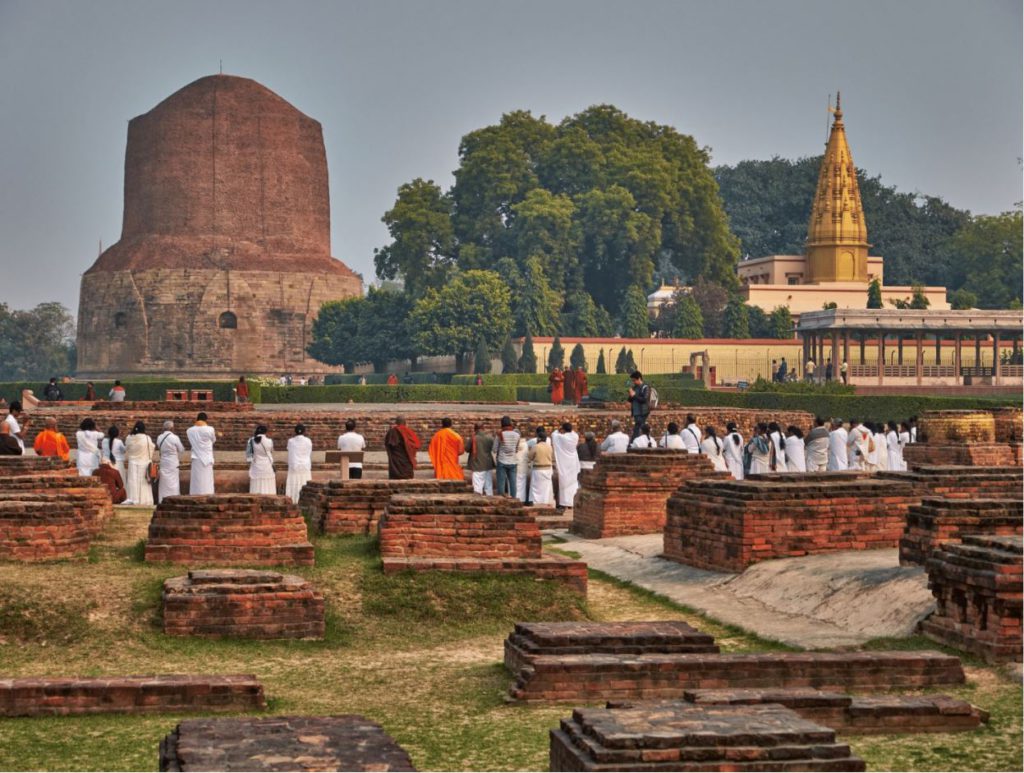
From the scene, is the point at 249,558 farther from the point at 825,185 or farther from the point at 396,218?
the point at 825,185

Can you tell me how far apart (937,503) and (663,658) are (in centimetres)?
247

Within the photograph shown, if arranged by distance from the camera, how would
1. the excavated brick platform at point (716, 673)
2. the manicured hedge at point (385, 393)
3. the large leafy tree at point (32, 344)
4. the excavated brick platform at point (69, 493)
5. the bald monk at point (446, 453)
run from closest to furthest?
the excavated brick platform at point (716, 673), the excavated brick platform at point (69, 493), the bald monk at point (446, 453), the manicured hedge at point (385, 393), the large leafy tree at point (32, 344)

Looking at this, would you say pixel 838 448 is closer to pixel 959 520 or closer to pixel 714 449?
pixel 714 449

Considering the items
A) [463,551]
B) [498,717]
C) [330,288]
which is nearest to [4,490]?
[463,551]

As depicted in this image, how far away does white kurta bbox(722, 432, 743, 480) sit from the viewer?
Result: 1592cm

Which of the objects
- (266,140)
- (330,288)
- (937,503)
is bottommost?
(937,503)

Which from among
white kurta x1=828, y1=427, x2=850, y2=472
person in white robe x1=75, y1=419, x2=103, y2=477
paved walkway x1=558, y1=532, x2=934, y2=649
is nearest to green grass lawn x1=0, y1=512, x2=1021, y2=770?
paved walkway x1=558, y1=532, x2=934, y2=649

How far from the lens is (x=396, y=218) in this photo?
169 feet

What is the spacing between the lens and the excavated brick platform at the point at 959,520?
7.73 m

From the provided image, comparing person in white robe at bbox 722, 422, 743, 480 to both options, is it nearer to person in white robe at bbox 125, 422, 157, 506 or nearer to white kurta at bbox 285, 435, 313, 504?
white kurta at bbox 285, 435, 313, 504

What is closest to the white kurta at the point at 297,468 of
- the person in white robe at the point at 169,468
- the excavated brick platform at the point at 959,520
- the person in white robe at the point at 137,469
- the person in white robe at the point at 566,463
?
the person in white robe at the point at 169,468

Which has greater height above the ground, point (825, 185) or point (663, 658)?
point (825, 185)

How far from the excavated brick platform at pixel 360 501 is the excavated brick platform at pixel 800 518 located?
1563 millimetres

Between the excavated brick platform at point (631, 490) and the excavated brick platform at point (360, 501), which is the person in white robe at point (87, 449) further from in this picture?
the excavated brick platform at point (360, 501)
